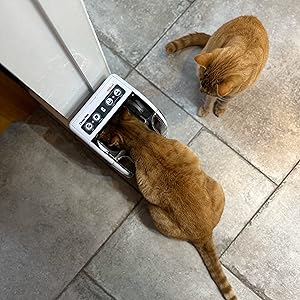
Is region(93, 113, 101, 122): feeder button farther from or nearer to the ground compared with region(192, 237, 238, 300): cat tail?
farther from the ground

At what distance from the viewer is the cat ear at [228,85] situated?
1.41m

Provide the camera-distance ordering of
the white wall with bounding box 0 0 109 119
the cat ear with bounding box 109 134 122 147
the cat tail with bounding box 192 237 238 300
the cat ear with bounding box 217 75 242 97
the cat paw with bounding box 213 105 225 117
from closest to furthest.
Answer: the white wall with bounding box 0 0 109 119, the cat ear with bounding box 217 75 242 97, the cat ear with bounding box 109 134 122 147, the cat tail with bounding box 192 237 238 300, the cat paw with bounding box 213 105 225 117

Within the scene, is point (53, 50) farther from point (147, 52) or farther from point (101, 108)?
point (147, 52)

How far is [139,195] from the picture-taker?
1.76 m

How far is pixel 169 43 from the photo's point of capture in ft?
5.85

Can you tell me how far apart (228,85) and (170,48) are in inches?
17.2

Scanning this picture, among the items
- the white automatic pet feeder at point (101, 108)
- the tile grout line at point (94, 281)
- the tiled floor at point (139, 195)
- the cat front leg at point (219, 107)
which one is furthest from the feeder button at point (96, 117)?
the tile grout line at point (94, 281)

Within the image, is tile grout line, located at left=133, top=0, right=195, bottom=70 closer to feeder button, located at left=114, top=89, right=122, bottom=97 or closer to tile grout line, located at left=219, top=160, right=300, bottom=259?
feeder button, located at left=114, top=89, right=122, bottom=97

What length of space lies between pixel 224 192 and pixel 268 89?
0.41 meters

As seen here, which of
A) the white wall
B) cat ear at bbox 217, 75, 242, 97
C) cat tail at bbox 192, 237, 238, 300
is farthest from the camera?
cat tail at bbox 192, 237, 238, 300

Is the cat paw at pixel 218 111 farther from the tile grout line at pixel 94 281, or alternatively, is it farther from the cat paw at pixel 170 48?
the tile grout line at pixel 94 281

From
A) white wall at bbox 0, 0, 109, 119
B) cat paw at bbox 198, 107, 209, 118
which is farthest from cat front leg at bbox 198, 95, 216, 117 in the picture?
white wall at bbox 0, 0, 109, 119

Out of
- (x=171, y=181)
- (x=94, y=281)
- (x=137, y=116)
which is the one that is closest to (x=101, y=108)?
(x=137, y=116)

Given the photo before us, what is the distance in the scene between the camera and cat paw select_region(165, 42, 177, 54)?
69.8 inches
